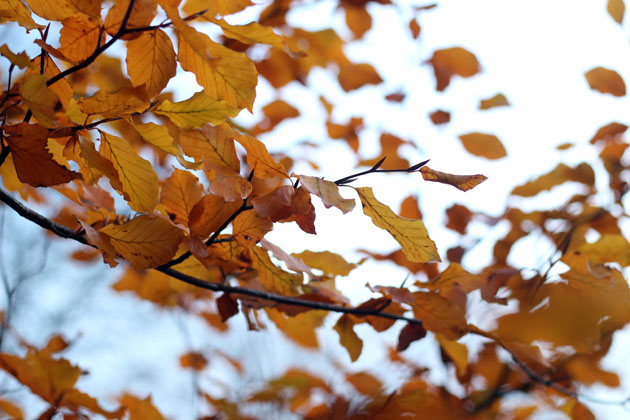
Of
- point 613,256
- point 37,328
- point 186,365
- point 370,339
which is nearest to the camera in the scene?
point 613,256

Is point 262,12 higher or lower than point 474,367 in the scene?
higher

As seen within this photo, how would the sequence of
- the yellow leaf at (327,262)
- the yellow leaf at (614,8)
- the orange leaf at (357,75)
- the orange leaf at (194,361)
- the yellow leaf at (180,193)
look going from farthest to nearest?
the orange leaf at (194,361) → the orange leaf at (357,75) → the yellow leaf at (614,8) → the yellow leaf at (327,262) → the yellow leaf at (180,193)

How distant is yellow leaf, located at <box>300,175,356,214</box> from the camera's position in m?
0.32

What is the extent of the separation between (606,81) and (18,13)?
769 millimetres

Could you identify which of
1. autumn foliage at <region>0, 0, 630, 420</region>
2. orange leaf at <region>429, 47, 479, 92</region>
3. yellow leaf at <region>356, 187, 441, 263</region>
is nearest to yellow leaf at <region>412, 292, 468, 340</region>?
autumn foliage at <region>0, 0, 630, 420</region>

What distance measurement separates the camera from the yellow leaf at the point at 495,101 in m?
0.87

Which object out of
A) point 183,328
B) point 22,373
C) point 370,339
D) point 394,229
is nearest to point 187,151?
point 394,229

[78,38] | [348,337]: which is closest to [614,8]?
[348,337]

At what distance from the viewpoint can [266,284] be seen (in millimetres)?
471

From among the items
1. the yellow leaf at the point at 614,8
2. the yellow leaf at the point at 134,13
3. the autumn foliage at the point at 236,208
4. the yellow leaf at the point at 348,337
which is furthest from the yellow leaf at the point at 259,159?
the yellow leaf at the point at 614,8

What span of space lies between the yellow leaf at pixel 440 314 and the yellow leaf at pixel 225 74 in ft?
0.81

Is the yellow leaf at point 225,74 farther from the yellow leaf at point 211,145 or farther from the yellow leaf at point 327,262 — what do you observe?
the yellow leaf at point 327,262

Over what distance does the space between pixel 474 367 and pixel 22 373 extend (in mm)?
851

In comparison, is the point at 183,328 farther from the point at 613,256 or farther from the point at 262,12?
the point at 613,256
